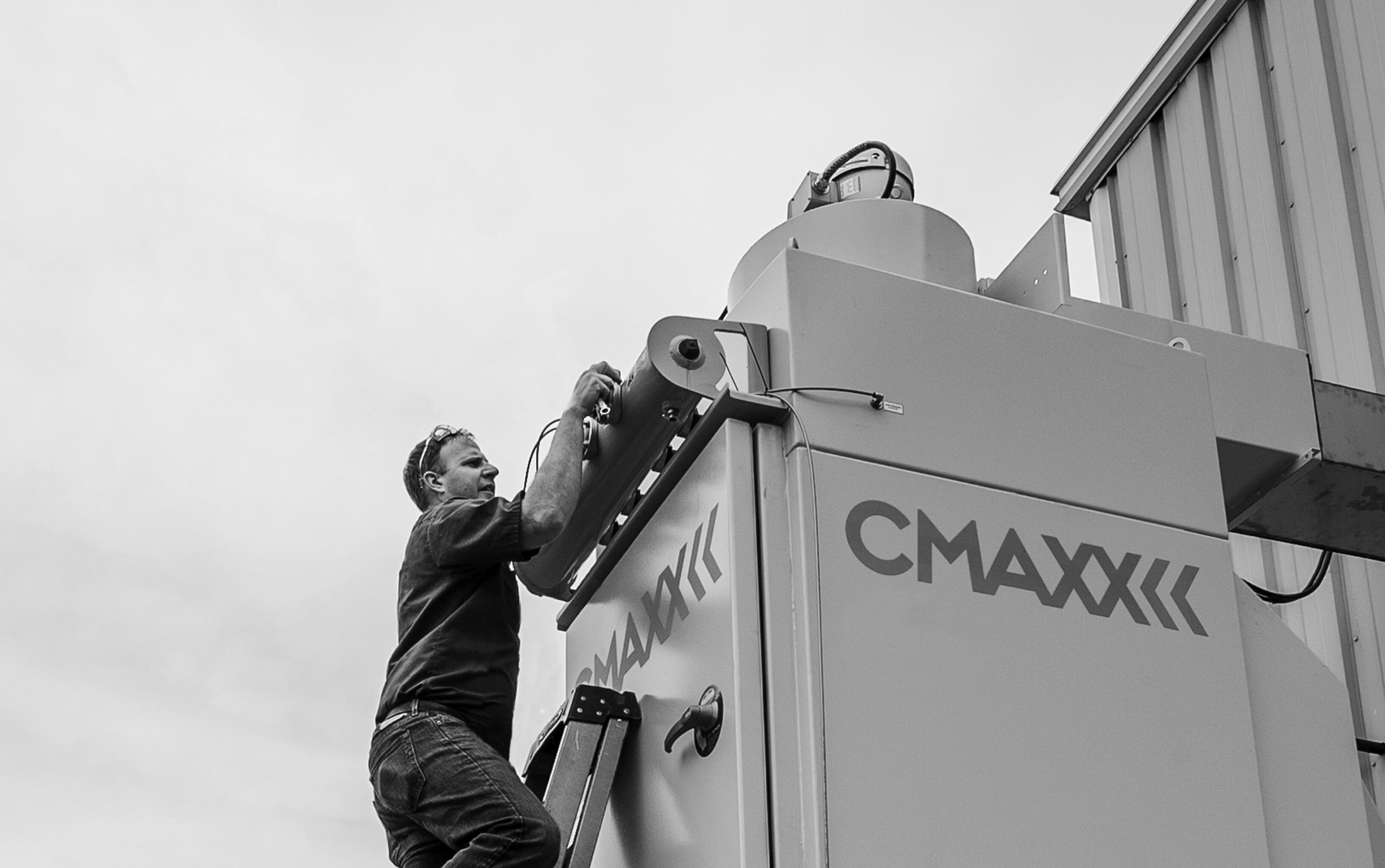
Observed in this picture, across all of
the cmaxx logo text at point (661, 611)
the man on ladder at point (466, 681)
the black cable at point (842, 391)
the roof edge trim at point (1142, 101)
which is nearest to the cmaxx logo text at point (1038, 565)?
the black cable at point (842, 391)

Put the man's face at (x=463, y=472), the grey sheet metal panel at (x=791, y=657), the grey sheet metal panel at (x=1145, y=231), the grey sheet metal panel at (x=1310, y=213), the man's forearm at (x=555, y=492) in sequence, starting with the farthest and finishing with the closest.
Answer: the grey sheet metal panel at (x=1145, y=231) < the grey sheet metal panel at (x=1310, y=213) < the man's face at (x=463, y=472) < the man's forearm at (x=555, y=492) < the grey sheet metal panel at (x=791, y=657)

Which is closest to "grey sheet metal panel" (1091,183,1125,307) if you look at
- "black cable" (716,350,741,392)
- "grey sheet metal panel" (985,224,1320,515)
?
"grey sheet metal panel" (985,224,1320,515)

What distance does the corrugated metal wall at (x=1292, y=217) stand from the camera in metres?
6.20

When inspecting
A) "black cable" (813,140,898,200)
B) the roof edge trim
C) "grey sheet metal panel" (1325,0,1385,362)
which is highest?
the roof edge trim

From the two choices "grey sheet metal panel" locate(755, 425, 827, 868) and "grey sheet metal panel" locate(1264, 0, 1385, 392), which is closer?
"grey sheet metal panel" locate(755, 425, 827, 868)

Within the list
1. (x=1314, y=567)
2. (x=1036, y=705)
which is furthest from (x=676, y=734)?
(x=1314, y=567)

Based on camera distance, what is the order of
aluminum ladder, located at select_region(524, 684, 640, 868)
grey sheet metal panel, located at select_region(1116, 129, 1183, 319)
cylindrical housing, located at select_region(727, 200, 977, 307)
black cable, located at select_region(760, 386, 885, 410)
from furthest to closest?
grey sheet metal panel, located at select_region(1116, 129, 1183, 319) < cylindrical housing, located at select_region(727, 200, 977, 307) < aluminum ladder, located at select_region(524, 684, 640, 868) < black cable, located at select_region(760, 386, 885, 410)

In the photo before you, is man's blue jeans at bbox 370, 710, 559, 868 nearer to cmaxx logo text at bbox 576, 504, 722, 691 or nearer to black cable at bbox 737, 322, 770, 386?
cmaxx logo text at bbox 576, 504, 722, 691

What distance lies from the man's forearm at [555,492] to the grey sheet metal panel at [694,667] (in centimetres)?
28

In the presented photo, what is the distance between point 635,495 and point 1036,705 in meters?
1.41

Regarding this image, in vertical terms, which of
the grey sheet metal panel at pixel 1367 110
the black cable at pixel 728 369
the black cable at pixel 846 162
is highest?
the grey sheet metal panel at pixel 1367 110

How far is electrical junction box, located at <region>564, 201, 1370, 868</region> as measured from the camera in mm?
3510

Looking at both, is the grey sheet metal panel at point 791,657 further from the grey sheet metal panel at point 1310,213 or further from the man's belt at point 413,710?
the grey sheet metal panel at point 1310,213

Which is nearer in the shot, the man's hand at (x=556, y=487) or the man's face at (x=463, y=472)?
the man's hand at (x=556, y=487)
